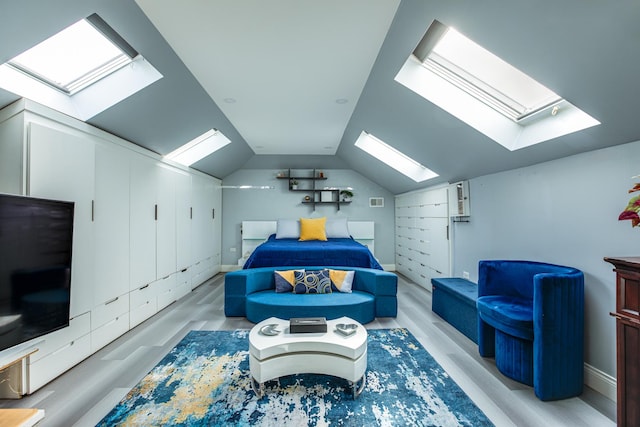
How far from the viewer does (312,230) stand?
516cm

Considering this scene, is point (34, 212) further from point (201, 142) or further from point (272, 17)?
point (201, 142)

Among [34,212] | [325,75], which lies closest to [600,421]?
[325,75]

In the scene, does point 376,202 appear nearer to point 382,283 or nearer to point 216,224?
point 382,283

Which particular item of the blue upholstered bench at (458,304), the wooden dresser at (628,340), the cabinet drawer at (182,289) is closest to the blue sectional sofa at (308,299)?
the blue upholstered bench at (458,304)

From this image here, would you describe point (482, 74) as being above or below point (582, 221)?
above

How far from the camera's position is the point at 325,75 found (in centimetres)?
258

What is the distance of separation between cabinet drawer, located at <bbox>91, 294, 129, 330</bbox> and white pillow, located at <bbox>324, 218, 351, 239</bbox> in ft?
11.4

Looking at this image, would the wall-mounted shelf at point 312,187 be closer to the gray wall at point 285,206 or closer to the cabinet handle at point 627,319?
the gray wall at point 285,206

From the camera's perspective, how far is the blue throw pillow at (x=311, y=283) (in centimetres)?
331

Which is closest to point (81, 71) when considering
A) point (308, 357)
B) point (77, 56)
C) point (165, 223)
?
point (77, 56)

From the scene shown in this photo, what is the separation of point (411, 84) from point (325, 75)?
31.1 inches

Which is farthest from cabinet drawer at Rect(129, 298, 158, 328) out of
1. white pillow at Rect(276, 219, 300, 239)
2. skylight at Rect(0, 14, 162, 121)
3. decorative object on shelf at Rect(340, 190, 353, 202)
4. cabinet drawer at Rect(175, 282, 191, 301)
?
decorative object on shelf at Rect(340, 190, 353, 202)

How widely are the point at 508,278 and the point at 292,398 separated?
210cm

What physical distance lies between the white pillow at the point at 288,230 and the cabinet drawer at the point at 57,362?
3.36 metres
